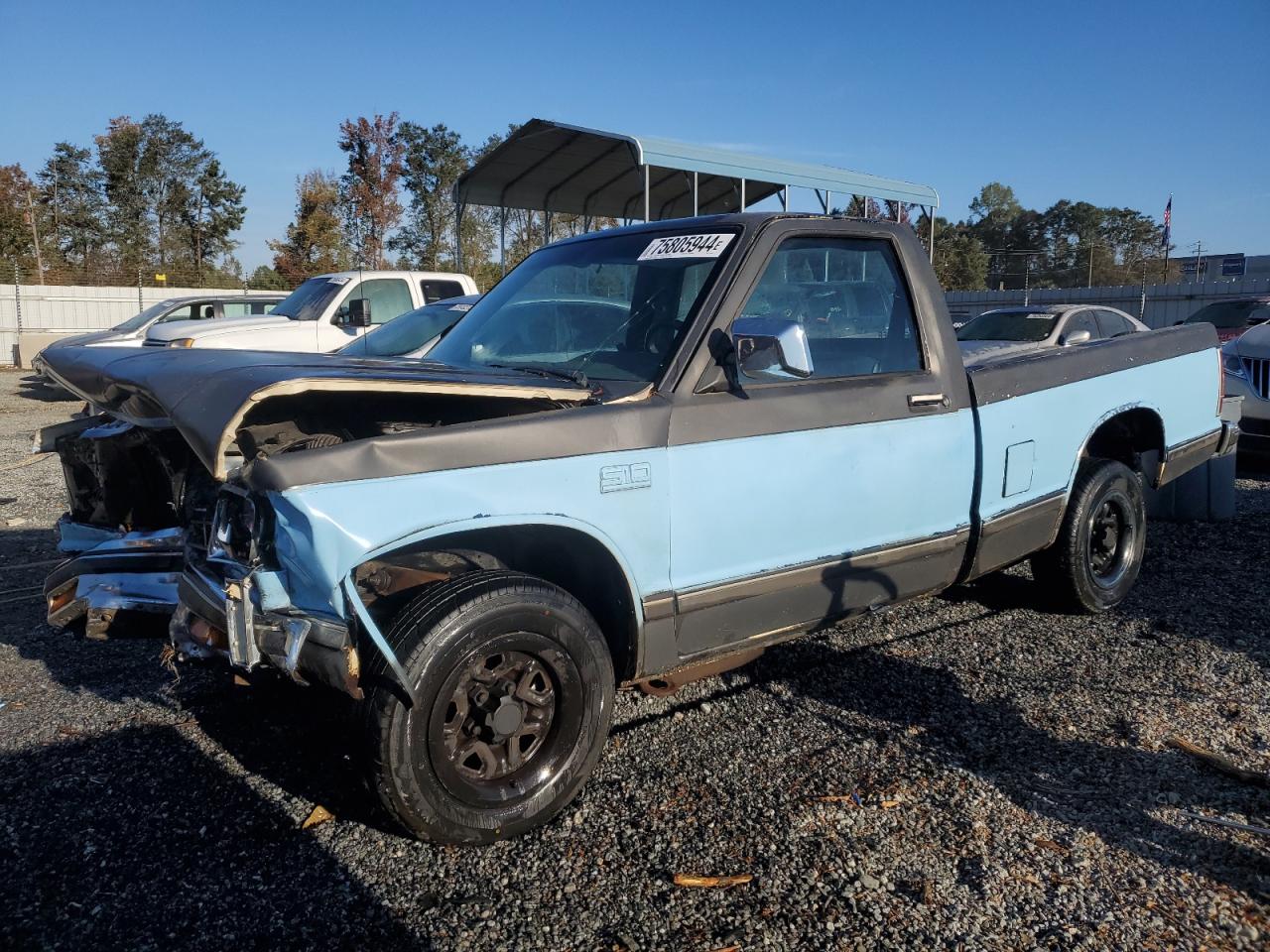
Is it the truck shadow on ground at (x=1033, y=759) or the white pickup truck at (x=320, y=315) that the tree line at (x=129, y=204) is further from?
the truck shadow on ground at (x=1033, y=759)

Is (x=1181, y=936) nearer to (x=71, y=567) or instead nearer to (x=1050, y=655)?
(x=1050, y=655)

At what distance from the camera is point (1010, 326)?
40.4 feet

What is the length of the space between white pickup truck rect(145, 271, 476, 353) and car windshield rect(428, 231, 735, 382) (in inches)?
276

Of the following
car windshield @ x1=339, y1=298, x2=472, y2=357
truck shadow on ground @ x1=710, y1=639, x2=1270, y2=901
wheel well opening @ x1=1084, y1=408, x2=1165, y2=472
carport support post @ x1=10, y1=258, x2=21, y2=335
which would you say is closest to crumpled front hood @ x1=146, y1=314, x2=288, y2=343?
car windshield @ x1=339, y1=298, x2=472, y2=357

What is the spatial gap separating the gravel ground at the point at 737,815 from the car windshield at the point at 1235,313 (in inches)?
549

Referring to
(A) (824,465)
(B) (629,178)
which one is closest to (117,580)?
(A) (824,465)

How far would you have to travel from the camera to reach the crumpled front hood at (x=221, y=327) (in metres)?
11.2

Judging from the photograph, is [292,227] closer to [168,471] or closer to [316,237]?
[316,237]

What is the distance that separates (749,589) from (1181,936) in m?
1.54

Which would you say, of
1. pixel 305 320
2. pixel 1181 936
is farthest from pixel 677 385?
pixel 305 320

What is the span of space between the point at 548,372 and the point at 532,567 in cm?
73

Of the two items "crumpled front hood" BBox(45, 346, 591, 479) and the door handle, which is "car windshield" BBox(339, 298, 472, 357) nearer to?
"crumpled front hood" BBox(45, 346, 591, 479)

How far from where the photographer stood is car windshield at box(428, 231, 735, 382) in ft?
11.1

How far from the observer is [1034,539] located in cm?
445
